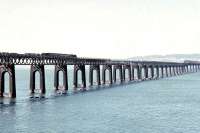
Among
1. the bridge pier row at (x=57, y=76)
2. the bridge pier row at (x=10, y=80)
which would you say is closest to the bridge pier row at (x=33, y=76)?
the bridge pier row at (x=10, y=80)

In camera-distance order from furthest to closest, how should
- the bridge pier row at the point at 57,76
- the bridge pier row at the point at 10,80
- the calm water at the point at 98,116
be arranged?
the bridge pier row at the point at 57,76
the bridge pier row at the point at 10,80
the calm water at the point at 98,116

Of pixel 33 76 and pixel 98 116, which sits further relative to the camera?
pixel 33 76

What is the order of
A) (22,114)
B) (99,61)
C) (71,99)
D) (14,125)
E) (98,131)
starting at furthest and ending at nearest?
(99,61)
(71,99)
(22,114)
(14,125)
(98,131)

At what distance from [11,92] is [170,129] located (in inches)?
1758

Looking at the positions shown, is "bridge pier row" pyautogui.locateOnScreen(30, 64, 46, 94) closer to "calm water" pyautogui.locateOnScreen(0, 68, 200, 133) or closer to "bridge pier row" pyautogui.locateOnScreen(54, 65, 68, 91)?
"calm water" pyautogui.locateOnScreen(0, 68, 200, 133)

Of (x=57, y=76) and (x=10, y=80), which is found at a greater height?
(x=10, y=80)

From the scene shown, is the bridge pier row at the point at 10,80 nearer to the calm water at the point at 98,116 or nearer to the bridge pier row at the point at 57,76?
the calm water at the point at 98,116

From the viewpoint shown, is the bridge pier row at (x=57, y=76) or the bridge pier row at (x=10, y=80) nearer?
the bridge pier row at (x=10, y=80)

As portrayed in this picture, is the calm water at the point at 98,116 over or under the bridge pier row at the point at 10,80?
under

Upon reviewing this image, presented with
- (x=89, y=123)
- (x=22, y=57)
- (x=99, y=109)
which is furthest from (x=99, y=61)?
(x=89, y=123)

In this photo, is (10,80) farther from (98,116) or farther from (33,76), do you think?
(98,116)

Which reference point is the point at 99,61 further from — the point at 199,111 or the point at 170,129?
the point at 170,129

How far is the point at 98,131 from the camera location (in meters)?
63.4

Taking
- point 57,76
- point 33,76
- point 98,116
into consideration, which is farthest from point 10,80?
point 57,76
